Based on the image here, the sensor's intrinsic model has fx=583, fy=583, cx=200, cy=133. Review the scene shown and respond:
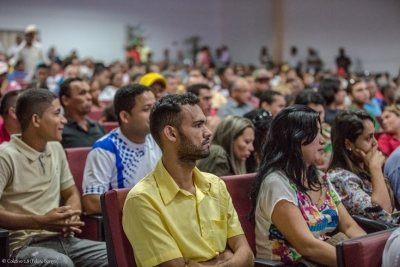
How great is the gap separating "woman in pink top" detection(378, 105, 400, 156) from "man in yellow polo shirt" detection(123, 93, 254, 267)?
2294 millimetres

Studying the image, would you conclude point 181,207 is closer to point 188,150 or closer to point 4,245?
point 188,150

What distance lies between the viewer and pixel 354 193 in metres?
3.04

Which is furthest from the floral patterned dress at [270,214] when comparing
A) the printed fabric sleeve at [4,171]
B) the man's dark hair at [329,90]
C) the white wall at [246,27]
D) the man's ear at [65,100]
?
the white wall at [246,27]

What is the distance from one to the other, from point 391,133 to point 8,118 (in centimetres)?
274

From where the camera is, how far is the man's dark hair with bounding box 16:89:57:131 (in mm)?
2963

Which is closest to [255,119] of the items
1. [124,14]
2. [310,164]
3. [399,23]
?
[310,164]

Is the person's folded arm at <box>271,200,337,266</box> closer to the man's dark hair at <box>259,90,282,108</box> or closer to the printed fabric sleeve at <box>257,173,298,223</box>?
the printed fabric sleeve at <box>257,173,298,223</box>

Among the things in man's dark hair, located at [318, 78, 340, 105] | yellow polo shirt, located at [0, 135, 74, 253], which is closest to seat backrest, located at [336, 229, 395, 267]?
yellow polo shirt, located at [0, 135, 74, 253]

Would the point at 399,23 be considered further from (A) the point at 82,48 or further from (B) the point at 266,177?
(B) the point at 266,177

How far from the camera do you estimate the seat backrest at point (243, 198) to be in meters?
2.67

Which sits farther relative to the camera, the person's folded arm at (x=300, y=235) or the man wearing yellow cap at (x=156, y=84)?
the man wearing yellow cap at (x=156, y=84)

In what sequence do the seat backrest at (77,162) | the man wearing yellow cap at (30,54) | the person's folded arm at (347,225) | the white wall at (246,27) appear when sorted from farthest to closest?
the white wall at (246,27) < the man wearing yellow cap at (30,54) < the seat backrest at (77,162) < the person's folded arm at (347,225)

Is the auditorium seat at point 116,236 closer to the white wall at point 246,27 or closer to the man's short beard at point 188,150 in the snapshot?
the man's short beard at point 188,150

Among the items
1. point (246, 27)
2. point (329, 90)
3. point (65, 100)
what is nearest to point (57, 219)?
point (65, 100)
